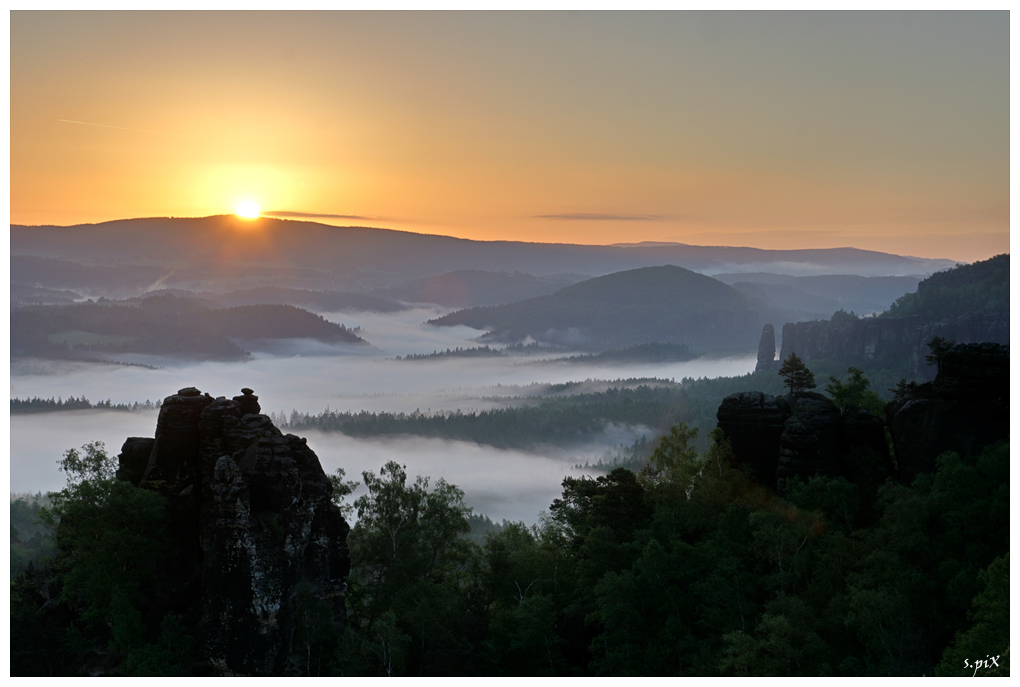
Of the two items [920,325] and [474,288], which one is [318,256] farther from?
[920,325]

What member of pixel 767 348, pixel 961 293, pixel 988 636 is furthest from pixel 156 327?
pixel 988 636

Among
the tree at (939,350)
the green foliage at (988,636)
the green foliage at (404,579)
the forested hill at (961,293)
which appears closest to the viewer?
the green foliage at (988,636)

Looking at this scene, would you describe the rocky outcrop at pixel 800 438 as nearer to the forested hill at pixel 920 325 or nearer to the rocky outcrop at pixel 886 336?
the rocky outcrop at pixel 886 336

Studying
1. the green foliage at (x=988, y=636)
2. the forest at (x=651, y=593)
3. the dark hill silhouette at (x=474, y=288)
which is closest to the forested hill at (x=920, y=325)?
the dark hill silhouette at (x=474, y=288)

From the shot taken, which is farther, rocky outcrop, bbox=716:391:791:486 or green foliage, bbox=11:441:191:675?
rocky outcrop, bbox=716:391:791:486

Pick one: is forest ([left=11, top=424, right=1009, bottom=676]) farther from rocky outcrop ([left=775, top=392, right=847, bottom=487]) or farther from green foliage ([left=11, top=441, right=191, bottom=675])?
rocky outcrop ([left=775, top=392, right=847, bottom=487])

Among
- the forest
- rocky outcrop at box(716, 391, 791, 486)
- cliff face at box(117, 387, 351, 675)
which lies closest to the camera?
the forest

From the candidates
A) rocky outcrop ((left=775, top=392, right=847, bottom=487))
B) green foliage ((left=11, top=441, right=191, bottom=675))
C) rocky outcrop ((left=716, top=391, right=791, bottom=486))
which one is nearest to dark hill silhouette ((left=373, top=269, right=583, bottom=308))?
rocky outcrop ((left=716, top=391, right=791, bottom=486))
